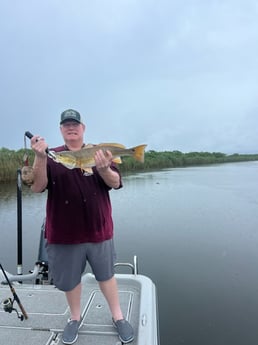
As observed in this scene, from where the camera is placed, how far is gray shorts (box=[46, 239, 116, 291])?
234cm

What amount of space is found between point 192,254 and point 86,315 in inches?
194

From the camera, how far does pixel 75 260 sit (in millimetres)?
2348

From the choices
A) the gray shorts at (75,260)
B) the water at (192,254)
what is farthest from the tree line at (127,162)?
the water at (192,254)

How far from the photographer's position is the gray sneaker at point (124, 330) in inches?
93.9

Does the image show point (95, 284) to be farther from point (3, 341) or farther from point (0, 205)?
point (0, 205)

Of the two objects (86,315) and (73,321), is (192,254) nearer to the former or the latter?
(86,315)

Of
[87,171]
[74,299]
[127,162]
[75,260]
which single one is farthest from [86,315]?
[127,162]

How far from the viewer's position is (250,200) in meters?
14.2

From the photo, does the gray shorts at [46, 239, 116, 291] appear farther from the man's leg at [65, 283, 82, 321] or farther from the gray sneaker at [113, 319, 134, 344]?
the gray sneaker at [113, 319, 134, 344]

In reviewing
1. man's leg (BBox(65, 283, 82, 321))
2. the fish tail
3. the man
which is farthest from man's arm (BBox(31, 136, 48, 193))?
man's leg (BBox(65, 283, 82, 321))

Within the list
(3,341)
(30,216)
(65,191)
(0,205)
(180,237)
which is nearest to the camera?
(65,191)

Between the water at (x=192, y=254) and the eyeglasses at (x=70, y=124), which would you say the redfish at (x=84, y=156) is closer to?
the eyeglasses at (x=70, y=124)

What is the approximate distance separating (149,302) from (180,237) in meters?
5.99

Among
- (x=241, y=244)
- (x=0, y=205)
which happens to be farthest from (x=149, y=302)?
(x=0, y=205)
